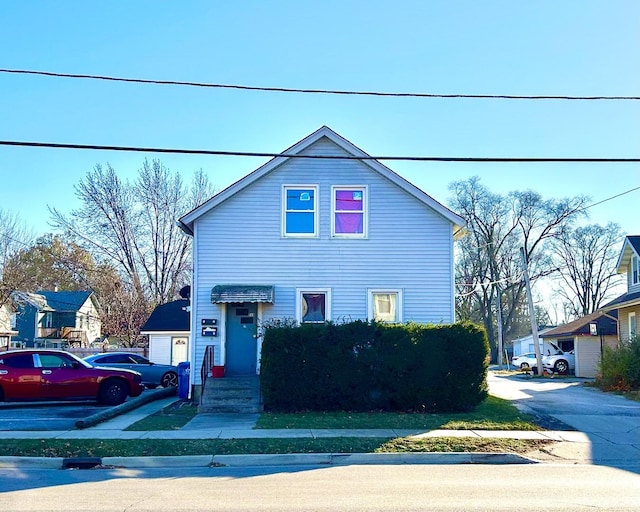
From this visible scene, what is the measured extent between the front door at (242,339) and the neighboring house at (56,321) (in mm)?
43547

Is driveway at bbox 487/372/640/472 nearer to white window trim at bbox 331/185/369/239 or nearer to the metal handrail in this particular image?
white window trim at bbox 331/185/369/239

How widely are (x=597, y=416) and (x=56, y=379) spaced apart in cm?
1353

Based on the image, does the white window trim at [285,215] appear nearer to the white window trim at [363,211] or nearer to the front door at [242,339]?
the white window trim at [363,211]

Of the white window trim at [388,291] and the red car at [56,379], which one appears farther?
the white window trim at [388,291]

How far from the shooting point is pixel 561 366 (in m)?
40.4

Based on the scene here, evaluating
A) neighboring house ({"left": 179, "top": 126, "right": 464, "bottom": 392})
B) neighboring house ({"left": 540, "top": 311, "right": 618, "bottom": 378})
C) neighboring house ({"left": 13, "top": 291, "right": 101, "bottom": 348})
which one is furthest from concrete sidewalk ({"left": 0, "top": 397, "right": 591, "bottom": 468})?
neighboring house ({"left": 13, "top": 291, "right": 101, "bottom": 348})

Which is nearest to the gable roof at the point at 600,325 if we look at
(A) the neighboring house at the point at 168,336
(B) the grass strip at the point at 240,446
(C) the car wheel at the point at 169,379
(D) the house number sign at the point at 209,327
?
(A) the neighboring house at the point at 168,336

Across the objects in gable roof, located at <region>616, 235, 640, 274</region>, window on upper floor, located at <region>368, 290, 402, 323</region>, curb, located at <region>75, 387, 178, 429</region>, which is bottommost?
curb, located at <region>75, 387, 178, 429</region>

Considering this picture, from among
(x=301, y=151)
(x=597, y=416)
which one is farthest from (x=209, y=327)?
(x=597, y=416)

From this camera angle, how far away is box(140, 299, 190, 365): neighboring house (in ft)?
105

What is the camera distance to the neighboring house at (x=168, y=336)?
32094 millimetres

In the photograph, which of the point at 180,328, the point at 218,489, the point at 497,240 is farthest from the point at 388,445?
the point at 497,240

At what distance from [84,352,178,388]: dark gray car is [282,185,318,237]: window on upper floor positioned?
28.7 feet

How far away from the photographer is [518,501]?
7914 millimetres
